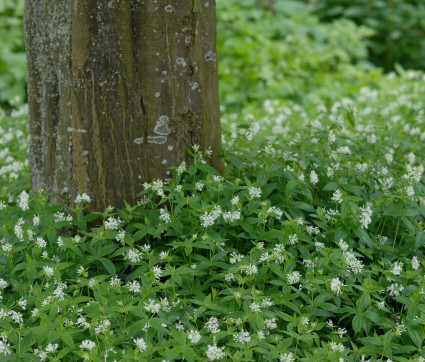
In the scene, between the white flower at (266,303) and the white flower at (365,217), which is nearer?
the white flower at (266,303)

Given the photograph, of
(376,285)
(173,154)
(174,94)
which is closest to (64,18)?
(174,94)

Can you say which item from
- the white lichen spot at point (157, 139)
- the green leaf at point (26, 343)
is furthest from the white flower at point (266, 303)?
the white lichen spot at point (157, 139)

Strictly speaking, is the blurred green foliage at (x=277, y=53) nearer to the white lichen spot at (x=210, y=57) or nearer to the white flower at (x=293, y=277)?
the white lichen spot at (x=210, y=57)

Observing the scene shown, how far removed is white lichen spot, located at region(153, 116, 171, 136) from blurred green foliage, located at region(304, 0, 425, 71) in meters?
7.40

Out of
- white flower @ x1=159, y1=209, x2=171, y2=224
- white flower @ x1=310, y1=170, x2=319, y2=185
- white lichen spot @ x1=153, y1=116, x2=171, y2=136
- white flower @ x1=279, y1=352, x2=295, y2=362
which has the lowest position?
white flower @ x1=279, y1=352, x2=295, y2=362

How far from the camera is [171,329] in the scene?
243 cm

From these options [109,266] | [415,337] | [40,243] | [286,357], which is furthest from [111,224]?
[415,337]

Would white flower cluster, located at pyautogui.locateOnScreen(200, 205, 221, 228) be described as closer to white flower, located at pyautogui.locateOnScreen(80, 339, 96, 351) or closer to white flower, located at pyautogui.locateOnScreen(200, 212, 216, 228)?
white flower, located at pyautogui.locateOnScreen(200, 212, 216, 228)

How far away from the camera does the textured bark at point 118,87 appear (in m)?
3.17

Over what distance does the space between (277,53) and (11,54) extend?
4179 mm

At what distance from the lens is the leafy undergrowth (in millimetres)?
2477

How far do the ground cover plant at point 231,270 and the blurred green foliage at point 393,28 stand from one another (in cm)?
682

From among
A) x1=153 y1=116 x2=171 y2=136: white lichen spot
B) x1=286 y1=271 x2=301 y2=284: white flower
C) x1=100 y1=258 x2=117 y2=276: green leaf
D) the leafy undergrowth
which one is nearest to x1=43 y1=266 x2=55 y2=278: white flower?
the leafy undergrowth

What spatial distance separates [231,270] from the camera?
9.01 feet
